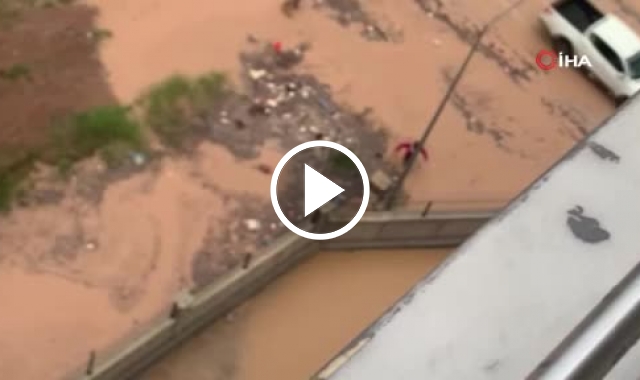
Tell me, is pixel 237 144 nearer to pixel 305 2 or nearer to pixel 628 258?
pixel 305 2

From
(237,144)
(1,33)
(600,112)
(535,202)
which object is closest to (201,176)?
(237,144)

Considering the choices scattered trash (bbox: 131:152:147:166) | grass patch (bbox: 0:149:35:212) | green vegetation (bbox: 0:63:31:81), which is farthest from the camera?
green vegetation (bbox: 0:63:31:81)

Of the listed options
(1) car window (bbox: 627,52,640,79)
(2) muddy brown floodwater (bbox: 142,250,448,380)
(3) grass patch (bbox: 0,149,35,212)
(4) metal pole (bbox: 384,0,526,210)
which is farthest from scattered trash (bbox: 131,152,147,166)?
(1) car window (bbox: 627,52,640,79)

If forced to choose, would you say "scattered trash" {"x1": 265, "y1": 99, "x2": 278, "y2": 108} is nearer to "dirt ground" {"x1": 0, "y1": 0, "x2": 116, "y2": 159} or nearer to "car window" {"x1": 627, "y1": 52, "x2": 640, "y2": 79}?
"dirt ground" {"x1": 0, "y1": 0, "x2": 116, "y2": 159}

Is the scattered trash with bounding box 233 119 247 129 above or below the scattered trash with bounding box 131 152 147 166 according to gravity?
above

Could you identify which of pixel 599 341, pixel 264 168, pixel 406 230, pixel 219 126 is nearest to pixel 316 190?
pixel 264 168

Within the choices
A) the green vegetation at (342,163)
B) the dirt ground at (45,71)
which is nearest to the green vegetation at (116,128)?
the dirt ground at (45,71)

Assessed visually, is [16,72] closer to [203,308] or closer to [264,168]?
[264,168]

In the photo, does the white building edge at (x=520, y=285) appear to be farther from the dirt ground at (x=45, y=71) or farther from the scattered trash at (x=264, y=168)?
the dirt ground at (x=45, y=71)
